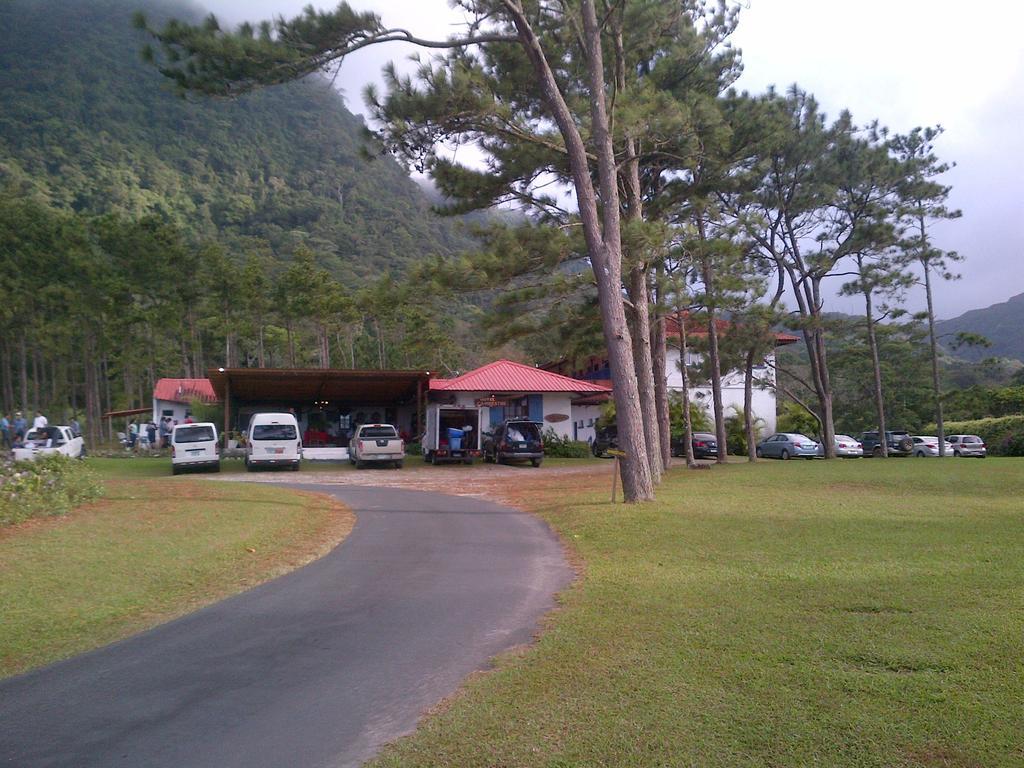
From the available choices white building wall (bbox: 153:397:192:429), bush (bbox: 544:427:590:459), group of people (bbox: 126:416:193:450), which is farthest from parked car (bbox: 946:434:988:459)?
white building wall (bbox: 153:397:192:429)

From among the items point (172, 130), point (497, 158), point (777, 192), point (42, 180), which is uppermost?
point (172, 130)

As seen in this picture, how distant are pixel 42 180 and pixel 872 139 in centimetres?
6569

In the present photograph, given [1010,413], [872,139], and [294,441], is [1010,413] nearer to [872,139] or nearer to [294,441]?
[872,139]

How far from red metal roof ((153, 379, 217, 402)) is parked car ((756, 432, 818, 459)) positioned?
3049cm

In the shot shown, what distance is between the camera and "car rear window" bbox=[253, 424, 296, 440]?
2822 cm

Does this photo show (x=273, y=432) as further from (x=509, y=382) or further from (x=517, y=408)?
(x=517, y=408)

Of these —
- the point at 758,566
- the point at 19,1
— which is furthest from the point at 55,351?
the point at 19,1

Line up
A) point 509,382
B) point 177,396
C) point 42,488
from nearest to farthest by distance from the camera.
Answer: point 42,488 < point 509,382 < point 177,396

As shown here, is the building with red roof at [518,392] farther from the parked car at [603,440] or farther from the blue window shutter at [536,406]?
the parked car at [603,440]

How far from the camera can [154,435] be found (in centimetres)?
4338

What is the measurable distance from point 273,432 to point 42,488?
15.5 meters

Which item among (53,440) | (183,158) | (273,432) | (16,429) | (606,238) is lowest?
(273,432)

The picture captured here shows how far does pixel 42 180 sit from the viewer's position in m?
68.1

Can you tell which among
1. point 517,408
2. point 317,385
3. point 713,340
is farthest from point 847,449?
point 317,385
